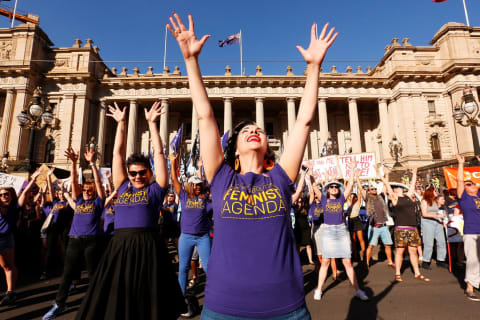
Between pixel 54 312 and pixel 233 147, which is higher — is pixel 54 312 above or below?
below

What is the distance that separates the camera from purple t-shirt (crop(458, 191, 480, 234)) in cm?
490

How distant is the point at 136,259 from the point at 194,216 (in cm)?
204

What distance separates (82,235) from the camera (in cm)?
451

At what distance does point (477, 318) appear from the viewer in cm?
395

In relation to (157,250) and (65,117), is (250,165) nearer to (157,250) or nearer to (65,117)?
(157,250)

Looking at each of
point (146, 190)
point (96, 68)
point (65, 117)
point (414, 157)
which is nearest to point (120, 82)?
point (96, 68)

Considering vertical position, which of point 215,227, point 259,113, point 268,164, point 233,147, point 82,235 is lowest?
point 82,235

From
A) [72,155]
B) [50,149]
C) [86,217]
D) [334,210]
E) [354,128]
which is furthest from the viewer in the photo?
[354,128]

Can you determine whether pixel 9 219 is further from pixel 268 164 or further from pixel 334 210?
pixel 334 210

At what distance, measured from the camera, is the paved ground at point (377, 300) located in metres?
4.15

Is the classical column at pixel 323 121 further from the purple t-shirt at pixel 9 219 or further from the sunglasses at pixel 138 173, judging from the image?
the sunglasses at pixel 138 173

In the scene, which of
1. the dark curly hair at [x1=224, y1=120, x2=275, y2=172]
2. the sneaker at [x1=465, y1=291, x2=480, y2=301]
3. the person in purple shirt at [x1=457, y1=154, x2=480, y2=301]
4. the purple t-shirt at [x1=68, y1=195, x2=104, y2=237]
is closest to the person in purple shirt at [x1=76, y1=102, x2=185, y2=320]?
the dark curly hair at [x1=224, y1=120, x2=275, y2=172]

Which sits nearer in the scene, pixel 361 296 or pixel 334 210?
pixel 361 296

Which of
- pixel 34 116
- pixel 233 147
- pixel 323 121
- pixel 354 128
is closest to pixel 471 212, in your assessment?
pixel 233 147
